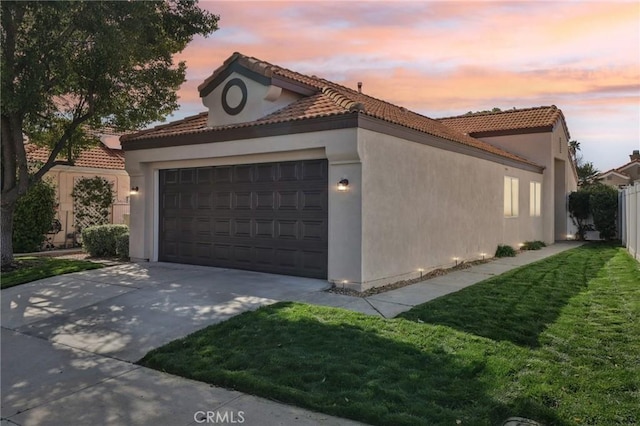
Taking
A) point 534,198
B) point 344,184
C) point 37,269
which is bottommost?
point 37,269

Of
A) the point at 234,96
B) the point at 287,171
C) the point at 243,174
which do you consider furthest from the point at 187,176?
the point at 287,171

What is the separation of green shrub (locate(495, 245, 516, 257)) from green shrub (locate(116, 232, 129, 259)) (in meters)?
10.9

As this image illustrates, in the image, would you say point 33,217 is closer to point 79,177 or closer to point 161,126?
point 79,177

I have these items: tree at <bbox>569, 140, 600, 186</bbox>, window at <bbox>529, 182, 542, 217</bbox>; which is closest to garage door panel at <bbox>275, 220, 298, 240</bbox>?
window at <bbox>529, 182, 542, 217</bbox>

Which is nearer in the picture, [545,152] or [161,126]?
[161,126]

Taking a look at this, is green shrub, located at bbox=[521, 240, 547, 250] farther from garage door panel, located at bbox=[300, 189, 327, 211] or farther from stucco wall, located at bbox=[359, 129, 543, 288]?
garage door panel, located at bbox=[300, 189, 327, 211]

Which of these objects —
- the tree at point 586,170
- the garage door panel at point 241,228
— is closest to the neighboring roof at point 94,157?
the garage door panel at point 241,228

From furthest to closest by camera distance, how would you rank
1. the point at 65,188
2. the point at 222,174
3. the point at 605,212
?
the point at 605,212 → the point at 65,188 → the point at 222,174

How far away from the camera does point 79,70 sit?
35.1 feet

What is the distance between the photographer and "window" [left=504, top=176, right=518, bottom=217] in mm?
15789

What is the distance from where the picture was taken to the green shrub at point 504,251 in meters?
14.7

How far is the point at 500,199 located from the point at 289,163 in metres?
8.36

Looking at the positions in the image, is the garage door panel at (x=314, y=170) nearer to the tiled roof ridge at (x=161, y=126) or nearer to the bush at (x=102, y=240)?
the tiled roof ridge at (x=161, y=126)

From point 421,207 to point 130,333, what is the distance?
655 cm
